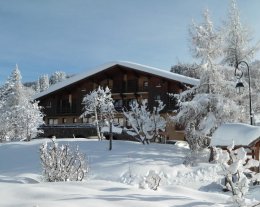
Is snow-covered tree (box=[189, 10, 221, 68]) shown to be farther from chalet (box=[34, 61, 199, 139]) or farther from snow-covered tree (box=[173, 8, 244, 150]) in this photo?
chalet (box=[34, 61, 199, 139])

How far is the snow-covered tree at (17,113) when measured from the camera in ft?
114

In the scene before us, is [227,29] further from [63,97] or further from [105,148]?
[63,97]

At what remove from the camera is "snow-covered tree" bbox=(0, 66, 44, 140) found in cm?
3484

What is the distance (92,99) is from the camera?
1321 inches

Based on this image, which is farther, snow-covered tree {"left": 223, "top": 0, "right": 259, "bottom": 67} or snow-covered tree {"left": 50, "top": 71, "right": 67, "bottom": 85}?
snow-covered tree {"left": 50, "top": 71, "right": 67, "bottom": 85}

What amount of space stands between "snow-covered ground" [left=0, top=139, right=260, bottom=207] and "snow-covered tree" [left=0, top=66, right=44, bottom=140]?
8.10m

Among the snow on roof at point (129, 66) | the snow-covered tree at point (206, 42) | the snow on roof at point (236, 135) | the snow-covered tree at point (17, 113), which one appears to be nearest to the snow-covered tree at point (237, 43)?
the snow-covered tree at point (206, 42)

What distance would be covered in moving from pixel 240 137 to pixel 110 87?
1141 inches

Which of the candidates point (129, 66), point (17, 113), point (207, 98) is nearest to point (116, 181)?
point (207, 98)

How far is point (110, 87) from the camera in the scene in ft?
148

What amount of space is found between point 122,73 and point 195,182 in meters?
25.8

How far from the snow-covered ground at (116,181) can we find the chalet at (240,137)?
1.80 meters

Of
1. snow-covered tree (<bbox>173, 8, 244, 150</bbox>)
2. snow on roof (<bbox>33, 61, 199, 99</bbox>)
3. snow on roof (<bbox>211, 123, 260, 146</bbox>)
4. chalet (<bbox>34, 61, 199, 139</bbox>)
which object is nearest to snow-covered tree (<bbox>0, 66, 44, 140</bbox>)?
snow on roof (<bbox>33, 61, 199, 99</bbox>)

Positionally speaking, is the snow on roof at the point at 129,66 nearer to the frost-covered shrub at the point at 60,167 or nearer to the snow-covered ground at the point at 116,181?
the snow-covered ground at the point at 116,181
